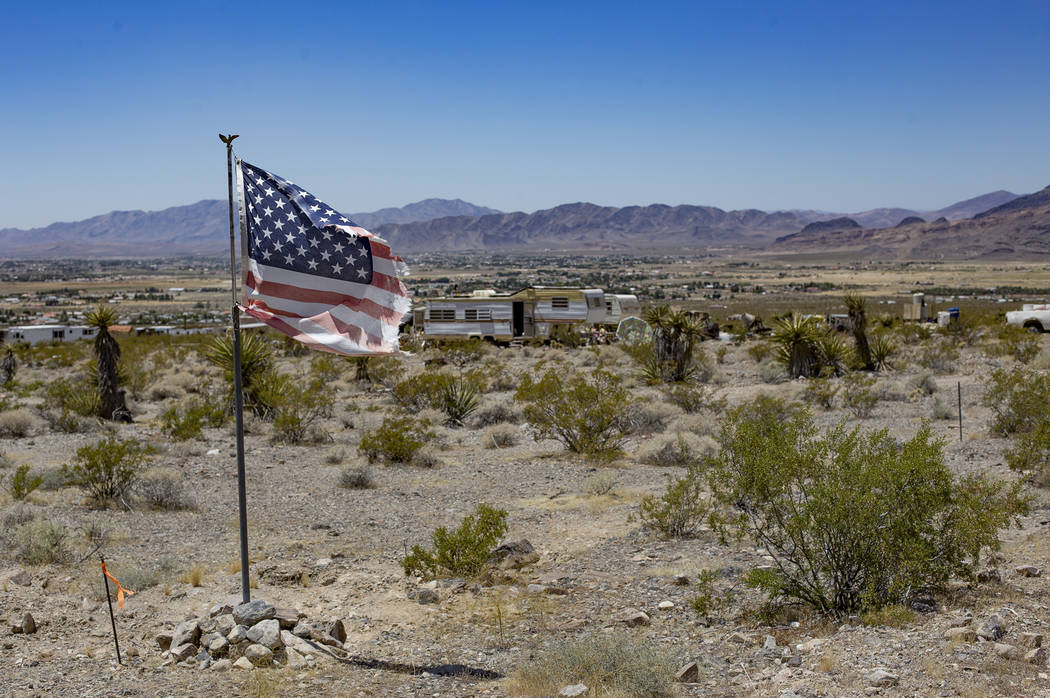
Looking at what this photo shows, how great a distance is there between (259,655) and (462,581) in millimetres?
2590

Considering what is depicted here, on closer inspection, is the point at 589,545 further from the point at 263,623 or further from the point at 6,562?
the point at 6,562

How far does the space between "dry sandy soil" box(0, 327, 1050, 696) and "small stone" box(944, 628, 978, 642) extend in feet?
0.22

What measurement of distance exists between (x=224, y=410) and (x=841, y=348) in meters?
18.1

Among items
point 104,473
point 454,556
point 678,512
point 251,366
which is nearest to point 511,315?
point 251,366

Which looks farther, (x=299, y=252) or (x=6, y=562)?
(x=6, y=562)

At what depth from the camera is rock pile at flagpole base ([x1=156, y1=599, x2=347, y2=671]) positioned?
728 centimetres

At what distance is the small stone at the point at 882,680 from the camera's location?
20.2 ft

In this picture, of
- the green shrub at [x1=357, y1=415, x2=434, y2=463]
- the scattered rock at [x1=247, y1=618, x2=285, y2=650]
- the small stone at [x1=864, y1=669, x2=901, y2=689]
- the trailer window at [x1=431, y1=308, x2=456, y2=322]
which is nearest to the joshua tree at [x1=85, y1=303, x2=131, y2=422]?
the green shrub at [x1=357, y1=415, x2=434, y2=463]

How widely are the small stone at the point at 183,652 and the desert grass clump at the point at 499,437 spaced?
441 inches

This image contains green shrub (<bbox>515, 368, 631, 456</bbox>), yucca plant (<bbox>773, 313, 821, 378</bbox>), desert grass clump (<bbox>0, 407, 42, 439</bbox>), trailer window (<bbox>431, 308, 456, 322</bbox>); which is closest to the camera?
green shrub (<bbox>515, 368, 631, 456</bbox>)

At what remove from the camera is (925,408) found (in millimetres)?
20562

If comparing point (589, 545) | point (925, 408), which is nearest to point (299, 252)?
point (589, 545)

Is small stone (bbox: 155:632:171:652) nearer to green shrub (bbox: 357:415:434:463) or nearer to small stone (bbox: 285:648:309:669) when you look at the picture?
small stone (bbox: 285:648:309:669)

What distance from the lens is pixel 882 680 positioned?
619cm
